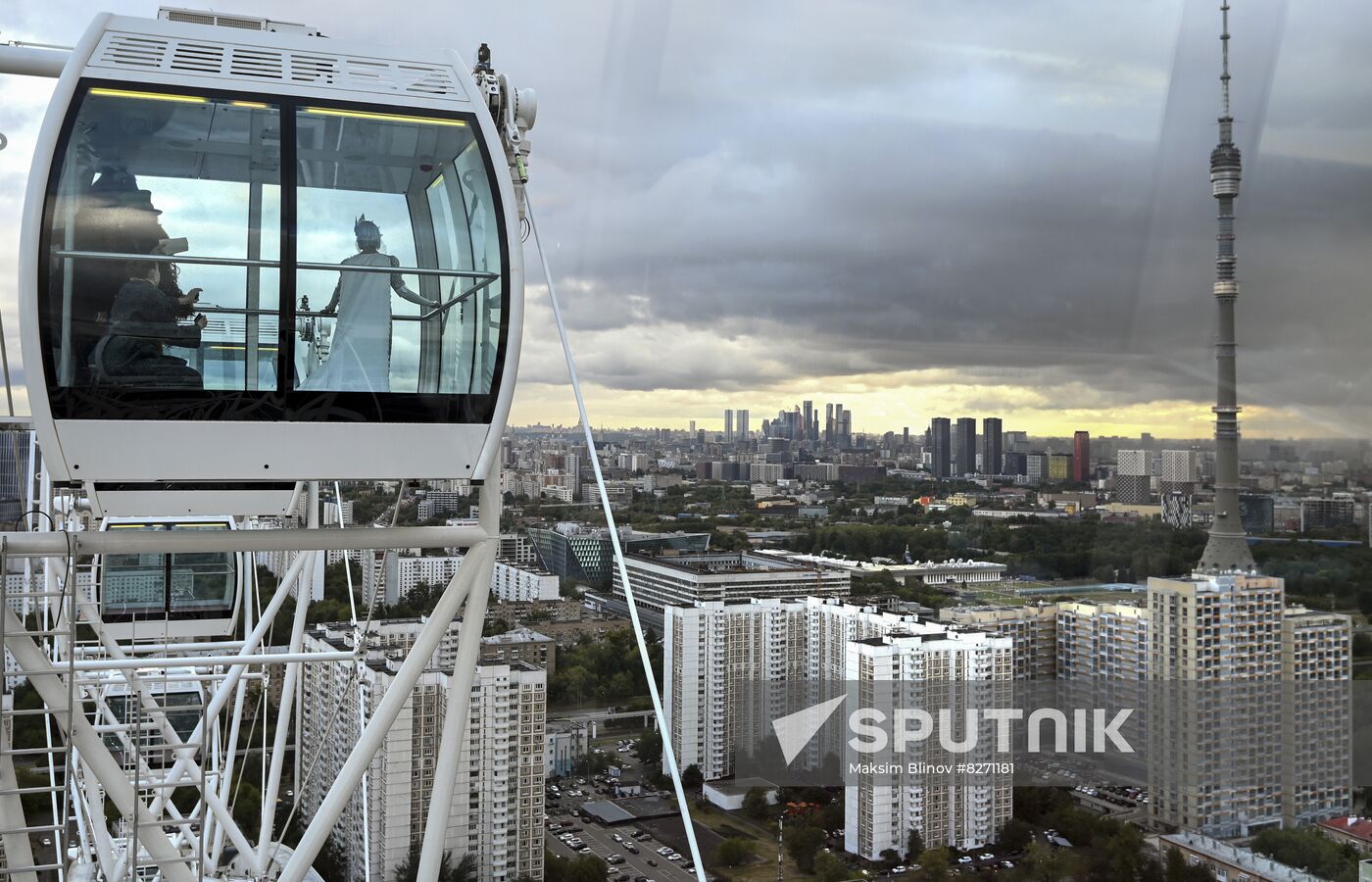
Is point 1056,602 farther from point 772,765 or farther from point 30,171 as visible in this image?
point 30,171

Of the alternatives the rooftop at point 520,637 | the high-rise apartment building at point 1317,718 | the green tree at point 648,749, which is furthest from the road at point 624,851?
the high-rise apartment building at point 1317,718

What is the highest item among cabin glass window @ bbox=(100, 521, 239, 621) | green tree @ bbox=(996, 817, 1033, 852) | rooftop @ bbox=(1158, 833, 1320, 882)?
cabin glass window @ bbox=(100, 521, 239, 621)

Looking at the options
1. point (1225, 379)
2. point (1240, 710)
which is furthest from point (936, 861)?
point (1225, 379)

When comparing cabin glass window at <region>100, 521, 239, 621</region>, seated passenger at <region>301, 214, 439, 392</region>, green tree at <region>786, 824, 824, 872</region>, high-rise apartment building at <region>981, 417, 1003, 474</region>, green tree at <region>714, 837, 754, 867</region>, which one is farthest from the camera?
high-rise apartment building at <region>981, 417, 1003, 474</region>

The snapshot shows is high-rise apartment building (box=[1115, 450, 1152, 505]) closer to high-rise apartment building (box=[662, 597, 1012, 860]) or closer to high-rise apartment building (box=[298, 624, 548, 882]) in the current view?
high-rise apartment building (box=[662, 597, 1012, 860])

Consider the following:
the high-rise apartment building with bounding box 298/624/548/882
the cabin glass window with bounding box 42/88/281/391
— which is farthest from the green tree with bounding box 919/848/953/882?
the cabin glass window with bounding box 42/88/281/391

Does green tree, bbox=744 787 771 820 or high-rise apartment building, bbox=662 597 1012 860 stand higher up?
high-rise apartment building, bbox=662 597 1012 860

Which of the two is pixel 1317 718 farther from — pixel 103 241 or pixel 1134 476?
pixel 103 241

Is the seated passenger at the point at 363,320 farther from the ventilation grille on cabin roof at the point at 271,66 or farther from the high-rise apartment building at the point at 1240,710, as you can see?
the high-rise apartment building at the point at 1240,710
